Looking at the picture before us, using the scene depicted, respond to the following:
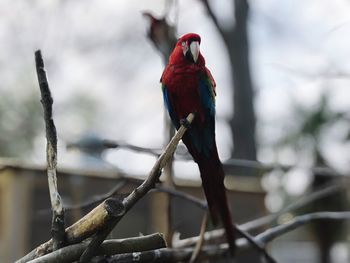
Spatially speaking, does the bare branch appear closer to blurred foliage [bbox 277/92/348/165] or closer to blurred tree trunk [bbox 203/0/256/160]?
blurred tree trunk [bbox 203/0/256/160]

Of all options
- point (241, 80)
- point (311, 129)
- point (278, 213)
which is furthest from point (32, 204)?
point (311, 129)

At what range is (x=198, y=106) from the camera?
94 centimetres

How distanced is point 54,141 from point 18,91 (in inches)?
300

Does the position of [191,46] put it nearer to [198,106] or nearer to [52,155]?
[198,106]

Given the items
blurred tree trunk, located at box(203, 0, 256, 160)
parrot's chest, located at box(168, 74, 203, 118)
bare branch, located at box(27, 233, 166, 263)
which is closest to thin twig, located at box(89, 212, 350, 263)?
bare branch, located at box(27, 233, 166, 263)

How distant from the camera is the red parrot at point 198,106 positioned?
854 mm

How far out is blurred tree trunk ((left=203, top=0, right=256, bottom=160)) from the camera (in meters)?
5.90

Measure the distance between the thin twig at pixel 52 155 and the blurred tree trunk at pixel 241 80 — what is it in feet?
16.1

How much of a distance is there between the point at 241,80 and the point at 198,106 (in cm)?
528

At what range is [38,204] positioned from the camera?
3.43 metres

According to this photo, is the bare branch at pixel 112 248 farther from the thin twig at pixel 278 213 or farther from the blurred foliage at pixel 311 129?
the blurred foliage at pixel 311 129

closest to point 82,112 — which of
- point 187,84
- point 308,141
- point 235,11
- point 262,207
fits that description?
point 235,11

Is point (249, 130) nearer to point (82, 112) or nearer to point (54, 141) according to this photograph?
point (82, 112)

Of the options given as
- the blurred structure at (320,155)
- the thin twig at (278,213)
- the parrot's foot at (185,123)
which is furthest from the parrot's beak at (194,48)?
the blurred structure at (320,155)
